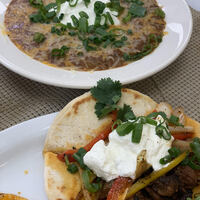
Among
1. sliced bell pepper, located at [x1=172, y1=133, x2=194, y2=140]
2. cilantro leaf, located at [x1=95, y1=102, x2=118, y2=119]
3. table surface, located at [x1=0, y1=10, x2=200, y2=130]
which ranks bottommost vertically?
table surface, located at [x1=0, y1=10, x2=200, y2=130]

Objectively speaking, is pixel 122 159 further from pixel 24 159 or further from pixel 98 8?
pixel 98 8

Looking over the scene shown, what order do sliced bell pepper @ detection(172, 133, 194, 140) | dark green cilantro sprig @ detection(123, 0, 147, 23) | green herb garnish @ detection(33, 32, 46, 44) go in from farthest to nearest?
dark green cilantro sprig @ detection(123, 0, 147, 23) < green herb garnish @ detection(33, 32, 46, 44) < sliced bell pepper @ detection(172, 133, 194, 140)

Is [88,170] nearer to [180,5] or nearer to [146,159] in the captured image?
[146,159]

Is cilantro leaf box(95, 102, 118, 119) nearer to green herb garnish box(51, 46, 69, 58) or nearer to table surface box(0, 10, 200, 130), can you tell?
table surface box(0, 10, 200, 130)

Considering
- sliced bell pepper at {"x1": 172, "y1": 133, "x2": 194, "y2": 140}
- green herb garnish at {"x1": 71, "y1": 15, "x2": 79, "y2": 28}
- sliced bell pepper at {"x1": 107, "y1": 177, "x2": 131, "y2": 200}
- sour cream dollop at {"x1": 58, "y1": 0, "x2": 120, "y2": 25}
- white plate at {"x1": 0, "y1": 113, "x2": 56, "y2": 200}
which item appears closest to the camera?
sliced bell pepper at {"x1": 107, "y1": 177, "x2": 131, "y2": 200}

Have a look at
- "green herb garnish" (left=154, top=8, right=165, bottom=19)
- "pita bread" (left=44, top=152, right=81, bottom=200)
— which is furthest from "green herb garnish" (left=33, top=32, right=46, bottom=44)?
"pita bread" (left=44, top=152, right=81, bottom=200)

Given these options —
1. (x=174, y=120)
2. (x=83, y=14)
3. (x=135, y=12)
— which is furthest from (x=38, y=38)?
(x=174, y=120)

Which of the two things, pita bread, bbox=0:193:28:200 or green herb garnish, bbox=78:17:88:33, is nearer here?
pita bread, bbox=0:193:28:200

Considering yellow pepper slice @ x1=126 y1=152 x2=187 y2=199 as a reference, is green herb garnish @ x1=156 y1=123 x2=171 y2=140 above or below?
above
